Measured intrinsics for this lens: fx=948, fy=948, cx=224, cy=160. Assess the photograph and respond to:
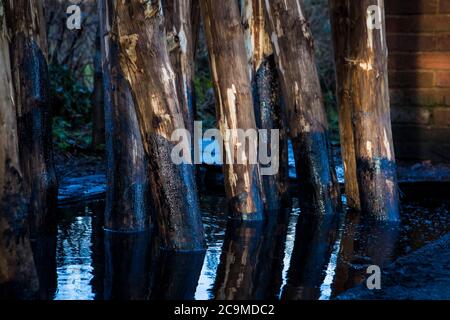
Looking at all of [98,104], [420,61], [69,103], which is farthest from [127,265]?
[69,103]

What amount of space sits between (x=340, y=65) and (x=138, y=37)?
7.58 feet

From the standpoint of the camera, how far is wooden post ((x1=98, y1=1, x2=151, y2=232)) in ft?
21.6

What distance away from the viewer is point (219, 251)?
6.29 meters

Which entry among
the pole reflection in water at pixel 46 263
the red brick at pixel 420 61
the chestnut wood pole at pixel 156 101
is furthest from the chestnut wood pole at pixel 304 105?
the red brick at pixel 420 61

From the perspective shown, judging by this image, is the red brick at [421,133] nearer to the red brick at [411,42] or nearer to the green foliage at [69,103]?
the red brick at [411,42]

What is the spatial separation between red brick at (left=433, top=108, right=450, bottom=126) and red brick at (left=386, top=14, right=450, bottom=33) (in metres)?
0.83

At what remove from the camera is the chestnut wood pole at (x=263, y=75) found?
25.6ft

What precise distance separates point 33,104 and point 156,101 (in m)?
1.12

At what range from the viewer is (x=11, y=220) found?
15.2 feet

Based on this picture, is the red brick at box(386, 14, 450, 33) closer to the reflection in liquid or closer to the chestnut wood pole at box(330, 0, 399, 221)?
the chestnut wood pole at box(330, 0, 399, 221)

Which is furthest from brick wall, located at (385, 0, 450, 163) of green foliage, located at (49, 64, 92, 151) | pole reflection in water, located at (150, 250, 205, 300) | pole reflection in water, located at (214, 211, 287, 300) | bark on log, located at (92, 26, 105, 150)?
pole reflection in water, located at (150, 250, 205, 300)
